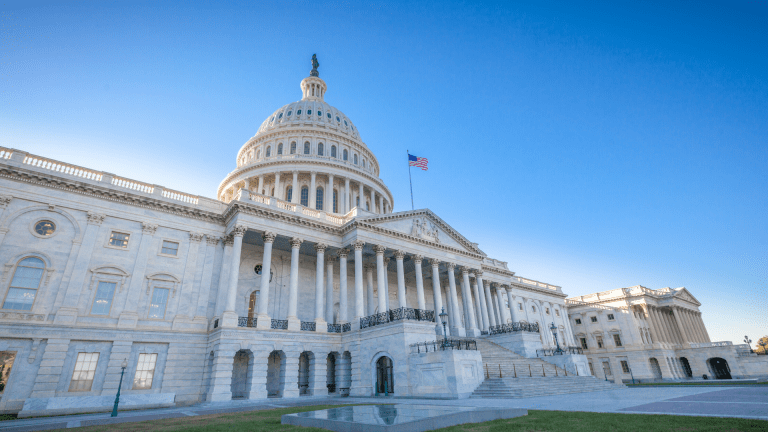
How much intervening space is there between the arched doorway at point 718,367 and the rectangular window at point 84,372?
79263 mm

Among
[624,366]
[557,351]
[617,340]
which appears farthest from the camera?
[617,340]

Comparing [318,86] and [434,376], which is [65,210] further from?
[318,86]

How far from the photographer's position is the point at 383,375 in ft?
93.5

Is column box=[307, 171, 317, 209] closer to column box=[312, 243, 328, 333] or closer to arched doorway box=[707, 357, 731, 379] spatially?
column box=[312, 243, 328, 333]

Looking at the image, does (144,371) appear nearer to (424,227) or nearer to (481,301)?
(424,227)

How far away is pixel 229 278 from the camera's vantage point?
2859 centimetres

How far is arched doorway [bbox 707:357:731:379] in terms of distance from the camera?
59625 millimetres

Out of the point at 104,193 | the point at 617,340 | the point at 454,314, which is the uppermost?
the point at 104,193

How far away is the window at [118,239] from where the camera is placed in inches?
1056

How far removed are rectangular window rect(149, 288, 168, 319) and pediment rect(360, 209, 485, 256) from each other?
52.0ft

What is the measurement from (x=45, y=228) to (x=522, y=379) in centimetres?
3183

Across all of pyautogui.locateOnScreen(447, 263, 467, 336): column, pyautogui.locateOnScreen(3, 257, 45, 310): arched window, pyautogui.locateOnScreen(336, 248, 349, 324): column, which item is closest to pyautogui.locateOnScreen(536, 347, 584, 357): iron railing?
pyautogui.locateOnScreen(447, 263, 467, 336): column

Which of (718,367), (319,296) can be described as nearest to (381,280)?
(319,296)

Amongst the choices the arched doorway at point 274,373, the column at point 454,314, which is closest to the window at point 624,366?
the column at point 454,314
